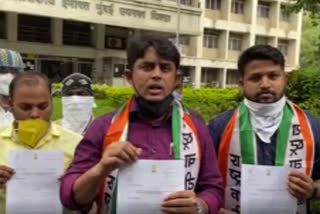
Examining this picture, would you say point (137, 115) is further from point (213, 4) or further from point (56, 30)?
point (213, 4)

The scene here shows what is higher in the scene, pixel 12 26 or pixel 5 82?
pixel 12 26

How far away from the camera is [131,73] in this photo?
2254 millimetres

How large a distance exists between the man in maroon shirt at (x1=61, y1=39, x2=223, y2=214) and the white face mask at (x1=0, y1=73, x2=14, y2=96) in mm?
1221

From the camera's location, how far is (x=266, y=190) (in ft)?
7.57

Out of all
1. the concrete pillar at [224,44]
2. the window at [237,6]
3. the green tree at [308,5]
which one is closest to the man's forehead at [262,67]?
the green tree at [308,5]

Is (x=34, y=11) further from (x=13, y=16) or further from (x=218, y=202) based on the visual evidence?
(x=218, y=202)

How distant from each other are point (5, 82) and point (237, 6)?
126 ft

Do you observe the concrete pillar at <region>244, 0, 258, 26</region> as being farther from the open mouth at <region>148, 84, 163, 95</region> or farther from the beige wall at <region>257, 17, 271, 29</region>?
the open mouth at <region>148, 84, 163, 95</region>

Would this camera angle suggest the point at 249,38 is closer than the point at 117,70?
No

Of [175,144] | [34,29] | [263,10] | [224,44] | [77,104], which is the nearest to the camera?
[175,144]

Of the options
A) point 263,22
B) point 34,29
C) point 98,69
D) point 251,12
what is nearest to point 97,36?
point 98,69

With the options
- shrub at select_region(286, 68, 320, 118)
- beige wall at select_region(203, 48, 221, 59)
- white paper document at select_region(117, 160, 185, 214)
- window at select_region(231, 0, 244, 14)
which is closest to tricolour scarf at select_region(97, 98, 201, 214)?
white paper document at select_region(117, 160, 185, 214)

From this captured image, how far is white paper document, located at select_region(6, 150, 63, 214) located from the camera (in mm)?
2348

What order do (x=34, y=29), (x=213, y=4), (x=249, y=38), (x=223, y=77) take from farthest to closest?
(x=249, y=38)
(x=223, y=77)
(x=213, y=4)
(x=34, y=29)
